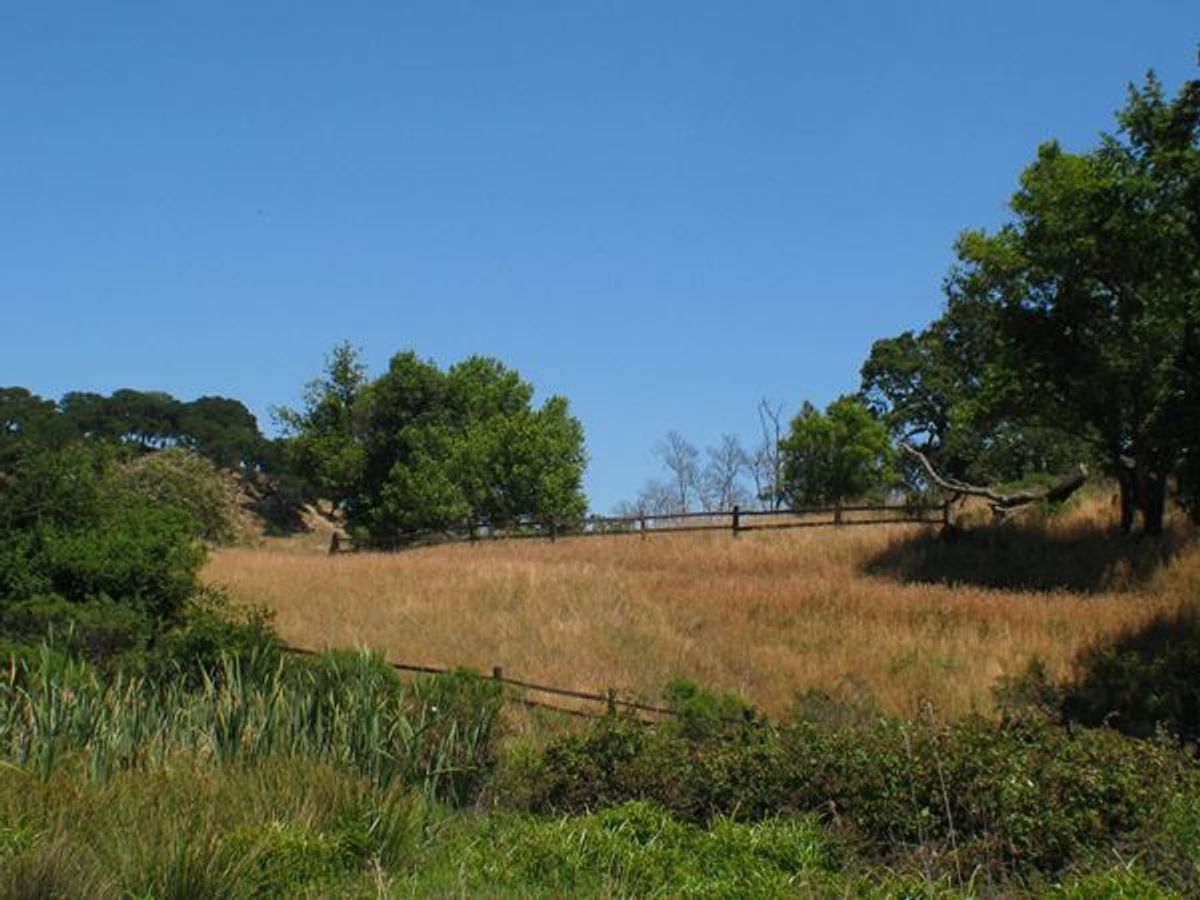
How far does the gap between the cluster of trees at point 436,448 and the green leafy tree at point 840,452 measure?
38.4 ft

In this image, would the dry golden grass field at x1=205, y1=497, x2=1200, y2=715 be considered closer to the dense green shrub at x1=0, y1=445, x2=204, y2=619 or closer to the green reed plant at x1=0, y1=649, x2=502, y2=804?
the dense green shrub at x1=0, y1=445, x2=204, y2=619

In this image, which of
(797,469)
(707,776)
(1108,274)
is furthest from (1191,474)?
(797,469)

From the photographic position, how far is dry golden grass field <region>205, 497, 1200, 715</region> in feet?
72.4

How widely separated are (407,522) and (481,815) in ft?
177

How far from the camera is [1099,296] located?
29828 mm

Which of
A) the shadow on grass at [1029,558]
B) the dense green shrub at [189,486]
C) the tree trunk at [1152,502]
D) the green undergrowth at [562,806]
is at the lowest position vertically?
the green undergrowth at [562,806]

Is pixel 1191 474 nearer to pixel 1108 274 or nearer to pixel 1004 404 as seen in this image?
pixel 1108 274

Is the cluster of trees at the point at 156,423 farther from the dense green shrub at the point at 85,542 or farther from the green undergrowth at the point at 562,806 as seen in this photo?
the green undergrowth at the point at 562,806

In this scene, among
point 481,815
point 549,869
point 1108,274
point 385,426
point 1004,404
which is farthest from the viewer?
point 385,426

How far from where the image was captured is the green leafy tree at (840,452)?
6341cm

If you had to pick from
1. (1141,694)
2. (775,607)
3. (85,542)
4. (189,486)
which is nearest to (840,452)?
(189,486)

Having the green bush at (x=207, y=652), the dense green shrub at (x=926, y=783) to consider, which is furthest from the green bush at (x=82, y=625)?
the dense green shrub at (x=926, y=783)

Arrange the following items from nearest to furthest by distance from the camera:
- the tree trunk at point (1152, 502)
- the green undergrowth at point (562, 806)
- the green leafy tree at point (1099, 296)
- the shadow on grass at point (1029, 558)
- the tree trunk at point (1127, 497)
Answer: the green undergrowth at point (562, 806) → the green leafy tree at point (1099, 296) → the shadow on grass at point (1029, 558) → the tree trunk at point (1152, 502) → the tree trunk at point (1127, 497)

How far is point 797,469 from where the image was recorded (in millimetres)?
66312
